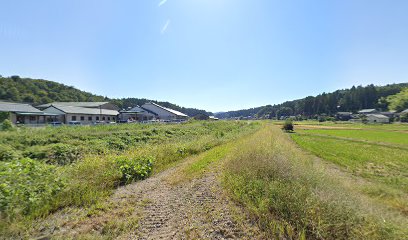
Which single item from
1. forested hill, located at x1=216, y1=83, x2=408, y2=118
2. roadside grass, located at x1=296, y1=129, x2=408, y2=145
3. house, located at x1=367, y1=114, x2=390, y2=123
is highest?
forested hill, located at x1=216, y1=83, x2=408, y2=118

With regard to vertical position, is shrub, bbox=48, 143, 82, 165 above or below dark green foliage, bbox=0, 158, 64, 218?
below

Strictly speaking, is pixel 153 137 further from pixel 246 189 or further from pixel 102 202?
pixel 246 189

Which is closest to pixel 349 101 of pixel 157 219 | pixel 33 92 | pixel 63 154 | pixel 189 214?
pixel 189 214

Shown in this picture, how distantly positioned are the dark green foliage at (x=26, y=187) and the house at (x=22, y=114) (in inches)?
1560

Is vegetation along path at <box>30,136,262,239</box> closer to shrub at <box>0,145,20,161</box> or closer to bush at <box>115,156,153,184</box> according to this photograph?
bush at <box>115,156,153,184</box>

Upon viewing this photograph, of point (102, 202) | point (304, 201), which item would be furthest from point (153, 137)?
point (304, 201)

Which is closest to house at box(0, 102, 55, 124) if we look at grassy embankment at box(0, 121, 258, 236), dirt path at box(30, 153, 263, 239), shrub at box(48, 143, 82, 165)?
grassy embankment at box(0, 121, 258, 236)

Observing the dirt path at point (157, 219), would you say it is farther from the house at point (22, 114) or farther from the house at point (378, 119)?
the house at point (378, 119)

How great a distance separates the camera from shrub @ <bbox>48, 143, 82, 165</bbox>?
11227mm

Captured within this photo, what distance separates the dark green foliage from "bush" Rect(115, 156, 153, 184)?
7.33ft

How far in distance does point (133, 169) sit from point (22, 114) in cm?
4290

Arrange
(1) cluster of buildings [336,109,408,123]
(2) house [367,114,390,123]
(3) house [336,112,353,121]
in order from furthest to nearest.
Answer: (3) house [336,112,353,121], (1) cluster of buildings [336,109,408,123], (2) house [367,114,390,123]

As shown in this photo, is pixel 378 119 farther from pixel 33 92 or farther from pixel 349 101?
pixel 33 92

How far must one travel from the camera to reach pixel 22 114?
34.8 metres
